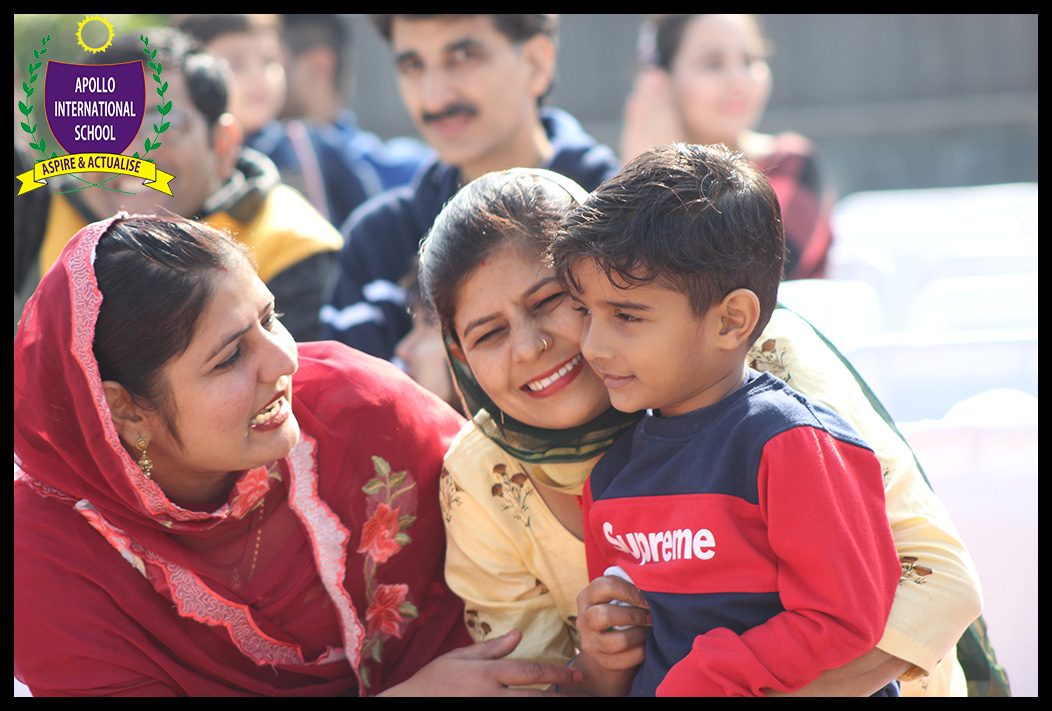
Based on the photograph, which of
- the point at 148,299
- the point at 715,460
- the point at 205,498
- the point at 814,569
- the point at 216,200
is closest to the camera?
the point at 814,569

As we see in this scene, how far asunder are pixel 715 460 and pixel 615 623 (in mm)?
292

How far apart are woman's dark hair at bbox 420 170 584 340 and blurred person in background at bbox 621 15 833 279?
7.49 feet

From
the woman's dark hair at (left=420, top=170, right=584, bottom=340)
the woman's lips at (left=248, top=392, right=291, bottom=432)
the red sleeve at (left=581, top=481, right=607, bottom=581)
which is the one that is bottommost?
the red sleeve at (left=581, top=481, right=607, bottom=581)

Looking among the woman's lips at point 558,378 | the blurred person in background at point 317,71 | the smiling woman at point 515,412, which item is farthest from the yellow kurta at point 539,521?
the blurred person in background at point 317,71

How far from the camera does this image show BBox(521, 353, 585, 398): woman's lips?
58.5 inches

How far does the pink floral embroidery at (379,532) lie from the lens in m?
1.68

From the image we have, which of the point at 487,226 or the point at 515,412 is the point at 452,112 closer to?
the point at 487,226

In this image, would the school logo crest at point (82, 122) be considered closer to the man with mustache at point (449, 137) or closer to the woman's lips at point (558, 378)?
the woman's lips at point (558, 378)

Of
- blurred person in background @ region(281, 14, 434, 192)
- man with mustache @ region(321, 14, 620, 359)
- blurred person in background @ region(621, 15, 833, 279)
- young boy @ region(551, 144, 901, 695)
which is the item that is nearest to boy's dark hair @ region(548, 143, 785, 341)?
young boy @ region(551, 144, 901, 695)

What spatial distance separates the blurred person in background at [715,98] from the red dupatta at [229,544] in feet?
7.55

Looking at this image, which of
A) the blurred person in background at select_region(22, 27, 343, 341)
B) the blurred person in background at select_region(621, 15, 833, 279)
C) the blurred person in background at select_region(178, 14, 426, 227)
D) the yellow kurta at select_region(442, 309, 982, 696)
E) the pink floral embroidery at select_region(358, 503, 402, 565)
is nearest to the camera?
the yellow kurta at select_region(442, 309, 982, 696)

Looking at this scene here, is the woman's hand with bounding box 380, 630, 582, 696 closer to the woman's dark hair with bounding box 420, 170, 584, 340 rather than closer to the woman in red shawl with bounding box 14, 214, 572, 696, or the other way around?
the woman in red shawl with bounding box 14, 214, 572, 696

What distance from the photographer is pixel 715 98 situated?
375 cm

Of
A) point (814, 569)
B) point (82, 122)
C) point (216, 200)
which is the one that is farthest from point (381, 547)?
point (216, 200)
